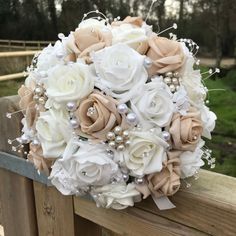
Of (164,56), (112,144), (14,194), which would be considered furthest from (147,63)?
(14,194)

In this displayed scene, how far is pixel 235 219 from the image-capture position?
657 millimetres

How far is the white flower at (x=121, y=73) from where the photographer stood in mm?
668

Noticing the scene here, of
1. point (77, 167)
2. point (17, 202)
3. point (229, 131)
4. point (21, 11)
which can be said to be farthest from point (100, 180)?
point (21, 11)

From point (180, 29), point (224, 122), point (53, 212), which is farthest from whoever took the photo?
point (180, 29)

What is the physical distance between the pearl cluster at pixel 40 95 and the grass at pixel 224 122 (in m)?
2.62

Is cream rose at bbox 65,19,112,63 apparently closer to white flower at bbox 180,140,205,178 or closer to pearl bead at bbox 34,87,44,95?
pearl bead at bbox 34,87,44,95

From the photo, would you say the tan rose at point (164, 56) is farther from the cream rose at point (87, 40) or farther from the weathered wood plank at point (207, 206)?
the weathered wood plank at point (207, 206)

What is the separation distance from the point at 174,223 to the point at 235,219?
0.12m

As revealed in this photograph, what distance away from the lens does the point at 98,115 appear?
670mm

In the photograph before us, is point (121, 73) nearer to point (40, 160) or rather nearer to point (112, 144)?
Result: point (112, 144)

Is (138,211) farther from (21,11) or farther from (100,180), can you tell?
(21,11)

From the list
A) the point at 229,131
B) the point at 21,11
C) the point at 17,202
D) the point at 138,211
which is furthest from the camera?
the point at 21,11

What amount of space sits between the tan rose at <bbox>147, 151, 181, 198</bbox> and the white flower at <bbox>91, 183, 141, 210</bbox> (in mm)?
32

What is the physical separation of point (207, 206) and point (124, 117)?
19 cm
